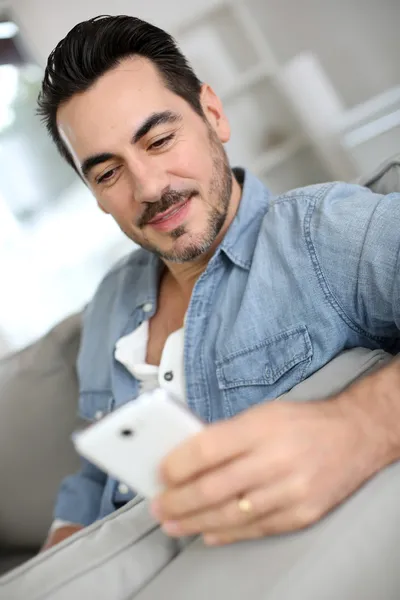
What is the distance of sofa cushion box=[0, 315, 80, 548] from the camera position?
1.07 metres

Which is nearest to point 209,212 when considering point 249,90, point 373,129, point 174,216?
point 174,216

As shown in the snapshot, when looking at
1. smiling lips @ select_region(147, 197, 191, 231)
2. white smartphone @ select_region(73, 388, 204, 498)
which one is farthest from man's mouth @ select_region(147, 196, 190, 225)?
white smartphone @ select_region(73, 388, 204, 498)

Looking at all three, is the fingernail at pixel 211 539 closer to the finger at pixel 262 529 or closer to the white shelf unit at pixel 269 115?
the finger at pixel 262 529

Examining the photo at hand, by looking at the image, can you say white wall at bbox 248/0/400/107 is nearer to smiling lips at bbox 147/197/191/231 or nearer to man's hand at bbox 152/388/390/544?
smiling lips at bbox 147/197/191/231

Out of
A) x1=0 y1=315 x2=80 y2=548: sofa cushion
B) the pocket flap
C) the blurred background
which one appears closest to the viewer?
the pocket flap

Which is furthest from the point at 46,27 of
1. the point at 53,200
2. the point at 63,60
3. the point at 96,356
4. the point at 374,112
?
the point at 374,112

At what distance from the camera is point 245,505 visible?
1.29ft

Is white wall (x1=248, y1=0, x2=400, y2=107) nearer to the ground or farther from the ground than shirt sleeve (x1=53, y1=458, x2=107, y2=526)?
farther from the ground

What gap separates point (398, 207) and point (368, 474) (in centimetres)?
30

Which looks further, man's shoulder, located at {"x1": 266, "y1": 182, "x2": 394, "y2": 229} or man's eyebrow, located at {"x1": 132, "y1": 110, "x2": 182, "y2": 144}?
man's eyebrow, located at {"x1": 132, "y1": 110, "x2": 182, "y2": 144}

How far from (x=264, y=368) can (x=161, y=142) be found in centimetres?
39

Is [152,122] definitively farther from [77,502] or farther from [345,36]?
[345,36]

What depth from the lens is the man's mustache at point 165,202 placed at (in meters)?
0.83

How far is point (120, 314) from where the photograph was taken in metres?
1.01
